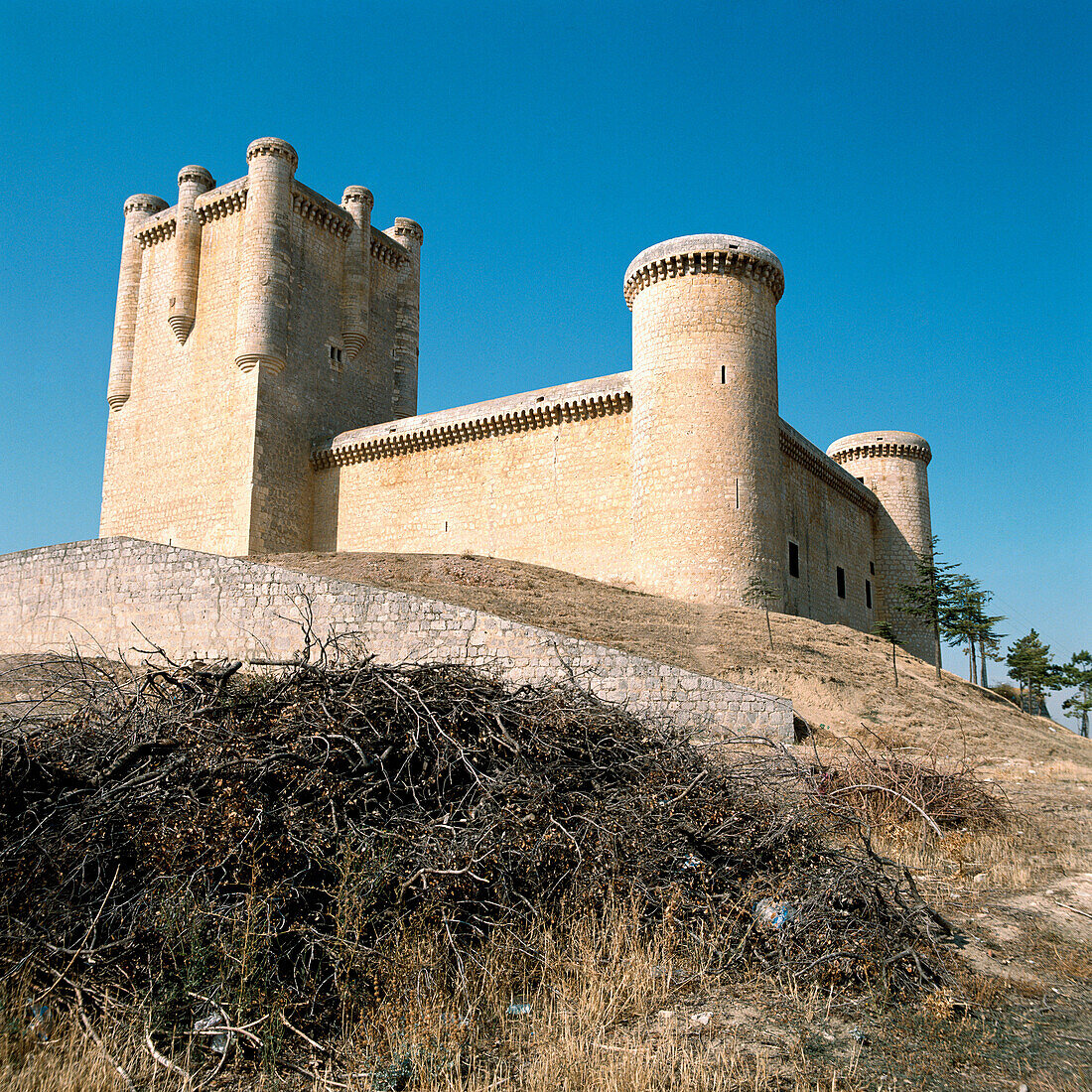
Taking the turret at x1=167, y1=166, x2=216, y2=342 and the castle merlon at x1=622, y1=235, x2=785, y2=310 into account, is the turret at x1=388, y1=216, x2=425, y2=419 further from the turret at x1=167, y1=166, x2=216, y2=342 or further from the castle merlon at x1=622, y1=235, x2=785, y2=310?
the castle merlon at x1=622, y1=235, x2=785, y2=310

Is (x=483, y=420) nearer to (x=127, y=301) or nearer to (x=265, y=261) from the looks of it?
(x=265, y=261)

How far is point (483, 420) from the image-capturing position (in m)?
23.2

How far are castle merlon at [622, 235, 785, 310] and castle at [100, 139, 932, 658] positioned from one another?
0.16 feet

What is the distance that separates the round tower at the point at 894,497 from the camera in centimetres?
2875

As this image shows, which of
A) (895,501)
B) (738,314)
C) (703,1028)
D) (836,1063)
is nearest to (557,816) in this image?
(703,1028)

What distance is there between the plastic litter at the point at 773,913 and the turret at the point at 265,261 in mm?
A: 23580

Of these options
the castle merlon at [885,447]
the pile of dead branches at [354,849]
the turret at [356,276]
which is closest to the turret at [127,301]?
the turret at [356,276]

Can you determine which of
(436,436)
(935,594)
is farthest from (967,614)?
(436,436)

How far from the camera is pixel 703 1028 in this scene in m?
3.82

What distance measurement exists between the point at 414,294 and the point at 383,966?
29670 mm

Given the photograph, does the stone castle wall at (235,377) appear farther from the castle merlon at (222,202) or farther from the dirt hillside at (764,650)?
the dirt hillside at (764,650)

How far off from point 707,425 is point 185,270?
18.0 meters

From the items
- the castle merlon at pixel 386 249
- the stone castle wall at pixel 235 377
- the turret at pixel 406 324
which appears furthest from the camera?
the turret at pixel 406 324

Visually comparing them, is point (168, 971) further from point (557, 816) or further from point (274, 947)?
point (557, 816)
